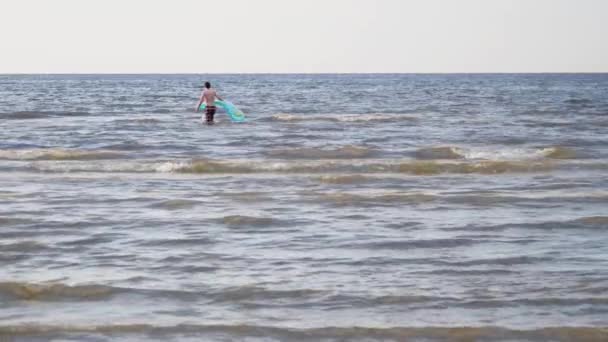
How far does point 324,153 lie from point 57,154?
549 centimetres

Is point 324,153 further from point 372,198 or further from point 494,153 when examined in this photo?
point 372,198

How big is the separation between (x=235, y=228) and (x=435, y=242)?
220 centimetres

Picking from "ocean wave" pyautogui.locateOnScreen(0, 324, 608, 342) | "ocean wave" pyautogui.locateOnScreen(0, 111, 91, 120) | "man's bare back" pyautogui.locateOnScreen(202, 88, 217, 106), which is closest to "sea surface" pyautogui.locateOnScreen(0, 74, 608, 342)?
"ocean wave" pyautogui.locateOnScreen(0, 324, 608, 342)

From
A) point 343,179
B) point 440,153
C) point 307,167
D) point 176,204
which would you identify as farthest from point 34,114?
point 176,204

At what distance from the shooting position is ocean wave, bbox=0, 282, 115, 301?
710 cm

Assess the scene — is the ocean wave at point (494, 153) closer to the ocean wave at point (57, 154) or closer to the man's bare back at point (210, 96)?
the ocean wave at point (57, 154)

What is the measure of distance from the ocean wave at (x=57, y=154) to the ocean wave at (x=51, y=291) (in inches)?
451

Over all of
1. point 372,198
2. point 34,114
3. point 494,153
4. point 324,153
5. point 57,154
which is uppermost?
point 372,198

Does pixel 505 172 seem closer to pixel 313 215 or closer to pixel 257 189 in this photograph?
pixel 257 189

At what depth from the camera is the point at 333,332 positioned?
618 centimetres

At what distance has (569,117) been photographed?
32344mm

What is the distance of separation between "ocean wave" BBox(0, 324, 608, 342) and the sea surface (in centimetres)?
2

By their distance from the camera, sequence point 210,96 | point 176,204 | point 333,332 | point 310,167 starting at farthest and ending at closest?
point 210,96, point 310,167, point 176,204, point 333,332

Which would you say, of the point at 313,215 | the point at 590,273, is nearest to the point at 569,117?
the point at 313,215
